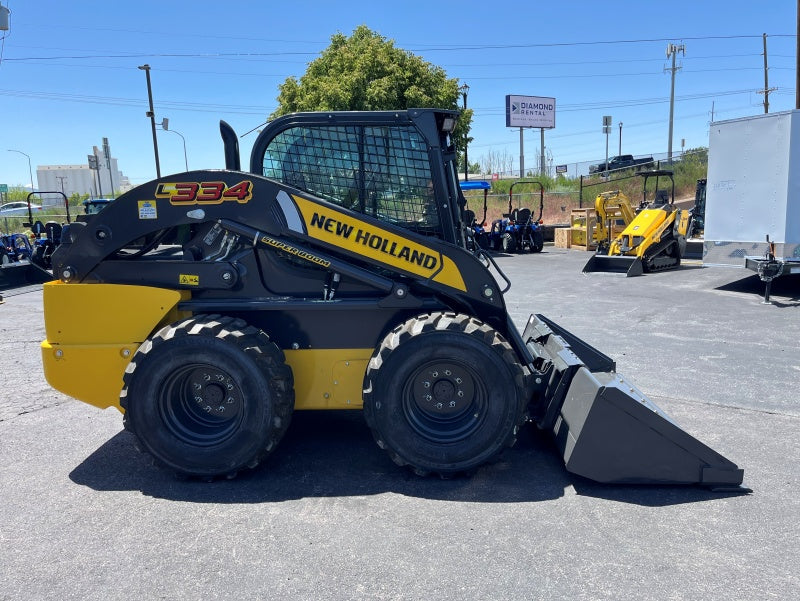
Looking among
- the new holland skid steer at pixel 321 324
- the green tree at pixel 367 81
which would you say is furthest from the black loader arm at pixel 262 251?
the green tree at pixel 367 81

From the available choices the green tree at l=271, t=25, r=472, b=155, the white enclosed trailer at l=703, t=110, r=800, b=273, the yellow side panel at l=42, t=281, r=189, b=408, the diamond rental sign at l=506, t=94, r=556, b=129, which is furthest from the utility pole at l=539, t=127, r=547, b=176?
the yellow side panel at l=42, t=281, r=189, b=408

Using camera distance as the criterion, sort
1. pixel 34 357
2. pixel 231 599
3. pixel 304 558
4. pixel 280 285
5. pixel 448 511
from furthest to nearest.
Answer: pixel 34 357 < pixel 280 285 < pixel 448 511 < pixel 304 558 < pixel 231 599

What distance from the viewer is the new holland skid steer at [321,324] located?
4.01m

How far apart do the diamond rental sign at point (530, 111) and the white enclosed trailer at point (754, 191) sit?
1171 inches

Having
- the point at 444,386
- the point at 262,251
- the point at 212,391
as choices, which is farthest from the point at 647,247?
the point at 212,391

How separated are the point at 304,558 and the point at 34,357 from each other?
618 cm

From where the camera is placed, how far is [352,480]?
414 centimetres

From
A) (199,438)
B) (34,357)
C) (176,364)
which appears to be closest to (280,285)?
(176,364)

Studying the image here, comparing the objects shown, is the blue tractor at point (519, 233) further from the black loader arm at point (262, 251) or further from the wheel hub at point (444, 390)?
the wheel hub at point (444, 390)

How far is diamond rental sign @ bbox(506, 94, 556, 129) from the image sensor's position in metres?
40.6

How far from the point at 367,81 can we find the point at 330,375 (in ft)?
61.8

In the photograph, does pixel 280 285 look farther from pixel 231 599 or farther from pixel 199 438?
pixel 231 599

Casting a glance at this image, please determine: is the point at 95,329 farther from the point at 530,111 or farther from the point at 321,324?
the point at 530,111

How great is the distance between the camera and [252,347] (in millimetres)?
4023
